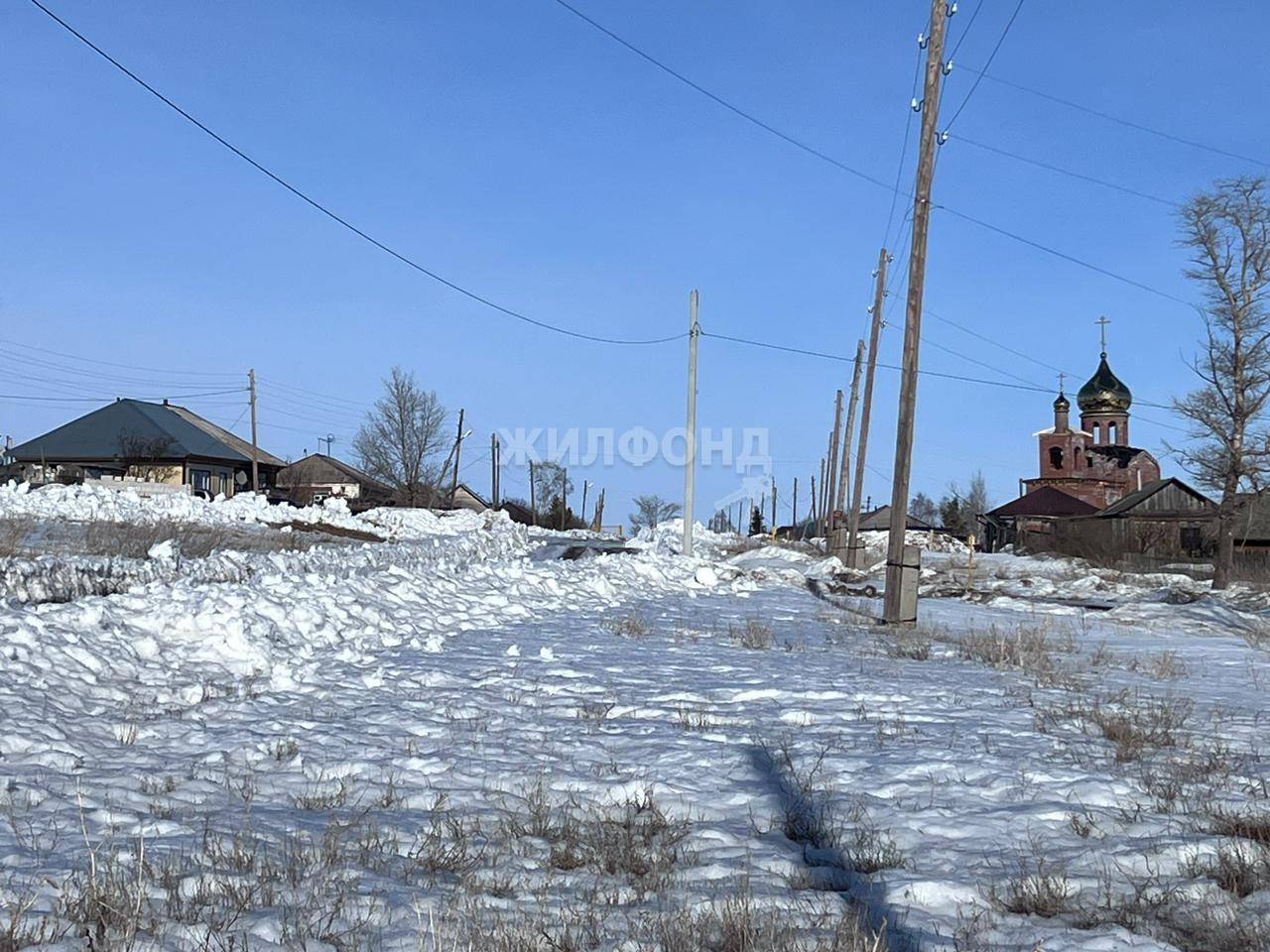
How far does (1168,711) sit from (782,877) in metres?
4.56

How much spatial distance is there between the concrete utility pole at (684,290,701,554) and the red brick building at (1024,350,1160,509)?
5792 cm

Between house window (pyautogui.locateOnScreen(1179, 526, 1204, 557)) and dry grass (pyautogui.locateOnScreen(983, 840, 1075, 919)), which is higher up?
house window (pyautogui.locateOnScreen(1179, 526, 1204, 557))

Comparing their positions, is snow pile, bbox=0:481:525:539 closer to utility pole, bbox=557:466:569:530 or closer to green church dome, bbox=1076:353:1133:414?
utility pole, bbox=557:466:569:530

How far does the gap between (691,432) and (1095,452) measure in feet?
210

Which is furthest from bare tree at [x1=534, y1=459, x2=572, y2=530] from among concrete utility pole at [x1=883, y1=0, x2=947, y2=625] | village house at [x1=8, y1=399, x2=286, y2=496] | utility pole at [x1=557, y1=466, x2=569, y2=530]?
concrete utility pole at [x1=883, y1=0, x2=947, y2=625]

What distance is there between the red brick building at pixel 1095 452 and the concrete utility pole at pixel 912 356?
70897 millimetres

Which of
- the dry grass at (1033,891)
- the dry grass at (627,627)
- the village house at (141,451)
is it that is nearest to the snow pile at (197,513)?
the dry grass at (627,627)

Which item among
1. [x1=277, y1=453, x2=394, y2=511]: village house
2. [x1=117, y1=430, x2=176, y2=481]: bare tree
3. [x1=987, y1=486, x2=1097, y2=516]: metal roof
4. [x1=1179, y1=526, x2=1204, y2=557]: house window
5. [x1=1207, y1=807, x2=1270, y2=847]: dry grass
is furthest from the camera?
[x1=277, y1=453, x2=394, y2=511]: village house

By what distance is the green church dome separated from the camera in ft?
284

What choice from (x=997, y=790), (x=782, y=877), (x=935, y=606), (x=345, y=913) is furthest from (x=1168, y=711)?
(x=935, y=606)

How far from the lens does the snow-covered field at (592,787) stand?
3541mm

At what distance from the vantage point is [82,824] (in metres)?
4.25

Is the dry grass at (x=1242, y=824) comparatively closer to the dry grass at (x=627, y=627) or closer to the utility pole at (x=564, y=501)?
the dry grass at (x=627, y=627)

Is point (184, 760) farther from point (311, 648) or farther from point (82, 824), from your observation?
point (311, 648)
